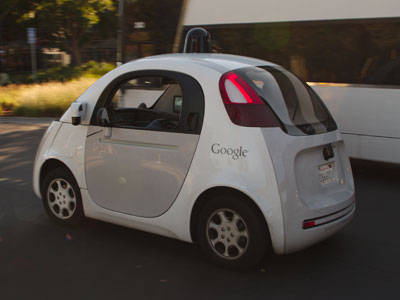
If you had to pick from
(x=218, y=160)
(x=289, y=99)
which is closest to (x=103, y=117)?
(x=218, y=160)

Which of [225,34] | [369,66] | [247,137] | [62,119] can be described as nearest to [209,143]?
[247,137]

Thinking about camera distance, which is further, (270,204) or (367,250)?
(367,250)

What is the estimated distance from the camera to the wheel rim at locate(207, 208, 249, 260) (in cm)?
407

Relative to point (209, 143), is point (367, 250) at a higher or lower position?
lower

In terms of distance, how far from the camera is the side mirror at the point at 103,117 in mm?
4672

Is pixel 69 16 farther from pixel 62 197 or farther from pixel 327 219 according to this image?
pixel 327 219

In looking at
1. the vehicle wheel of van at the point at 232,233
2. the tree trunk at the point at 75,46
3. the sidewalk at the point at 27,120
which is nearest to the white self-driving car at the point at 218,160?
the vehicle wheel of van at the point at 232,233

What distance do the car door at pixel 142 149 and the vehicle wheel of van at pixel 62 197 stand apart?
10.6 inches

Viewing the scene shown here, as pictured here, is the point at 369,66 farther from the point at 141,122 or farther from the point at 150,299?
the point at 150,299

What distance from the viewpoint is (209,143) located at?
13.4 ft

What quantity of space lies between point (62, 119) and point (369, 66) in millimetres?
4459

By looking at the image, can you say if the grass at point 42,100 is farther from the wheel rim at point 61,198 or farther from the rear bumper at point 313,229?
the rear bumper at point 313,229

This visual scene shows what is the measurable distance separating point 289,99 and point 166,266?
1.68 metres

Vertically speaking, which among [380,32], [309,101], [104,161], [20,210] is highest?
[380,32]
